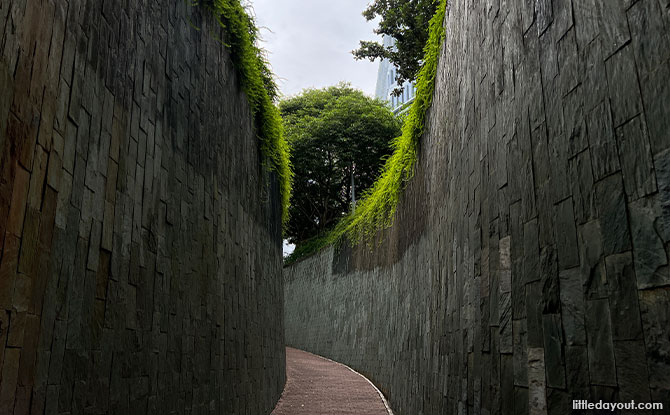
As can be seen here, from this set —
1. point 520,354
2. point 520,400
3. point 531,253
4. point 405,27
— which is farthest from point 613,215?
point 405,27

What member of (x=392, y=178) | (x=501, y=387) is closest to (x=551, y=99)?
(x=501, y=387)

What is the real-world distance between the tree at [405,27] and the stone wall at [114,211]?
9.41 meters

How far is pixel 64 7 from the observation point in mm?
2557

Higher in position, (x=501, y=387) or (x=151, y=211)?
(x=151, y=211)

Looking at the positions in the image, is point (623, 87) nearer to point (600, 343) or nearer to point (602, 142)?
point (602, 142)

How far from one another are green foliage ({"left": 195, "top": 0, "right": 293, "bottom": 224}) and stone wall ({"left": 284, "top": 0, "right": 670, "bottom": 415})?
245cm

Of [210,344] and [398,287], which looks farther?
[398,287]

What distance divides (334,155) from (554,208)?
73.4 ft

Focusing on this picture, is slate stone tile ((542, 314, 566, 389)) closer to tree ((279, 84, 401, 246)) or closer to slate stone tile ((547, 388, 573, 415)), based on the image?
slate stone tile ((547, 388, 573, 415))

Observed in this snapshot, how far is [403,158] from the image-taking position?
27.6ft

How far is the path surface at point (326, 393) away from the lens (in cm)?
828

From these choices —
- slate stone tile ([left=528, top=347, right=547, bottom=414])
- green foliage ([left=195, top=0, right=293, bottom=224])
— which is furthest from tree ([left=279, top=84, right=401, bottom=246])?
slate stone tile ([left=528, top=347, right=547, bottom=414])

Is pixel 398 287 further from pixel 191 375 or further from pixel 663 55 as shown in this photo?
pixel 663 55

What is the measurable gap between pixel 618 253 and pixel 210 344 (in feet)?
12.9
